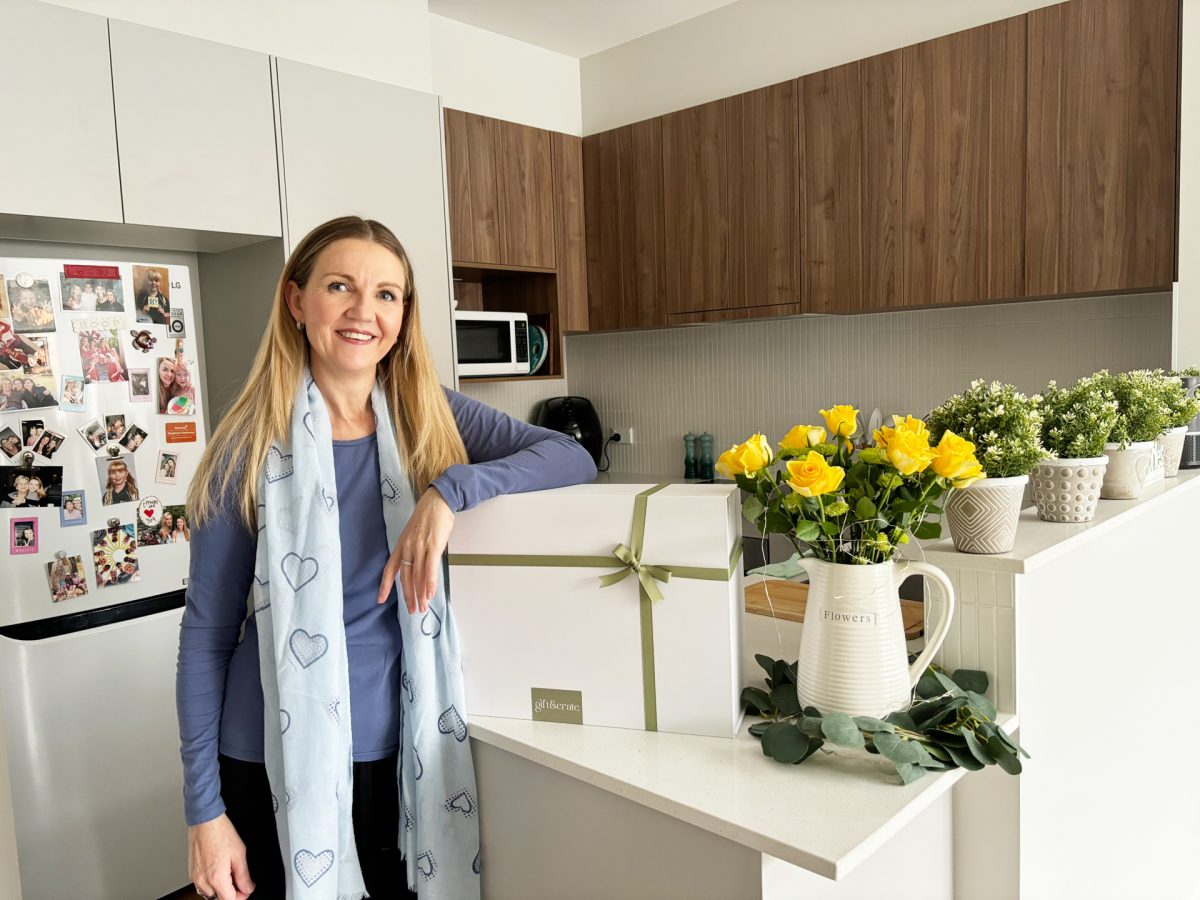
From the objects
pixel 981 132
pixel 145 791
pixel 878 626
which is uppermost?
pixel 981 132

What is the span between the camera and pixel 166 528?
2.39 m

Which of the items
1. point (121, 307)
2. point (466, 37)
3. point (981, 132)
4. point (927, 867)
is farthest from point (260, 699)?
point (466, 37)

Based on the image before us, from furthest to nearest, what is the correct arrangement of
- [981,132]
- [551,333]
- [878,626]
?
[551,333] < [981,132] < [878,626]

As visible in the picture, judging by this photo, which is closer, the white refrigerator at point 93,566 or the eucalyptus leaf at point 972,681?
the eucalyptus leaf at point 972,681

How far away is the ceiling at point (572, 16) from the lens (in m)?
3.50

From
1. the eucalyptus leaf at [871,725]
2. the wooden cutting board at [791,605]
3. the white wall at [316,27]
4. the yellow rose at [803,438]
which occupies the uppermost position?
the white wall at [316,27]

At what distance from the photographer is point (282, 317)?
1247 mm

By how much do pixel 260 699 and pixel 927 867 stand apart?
0.91 metres

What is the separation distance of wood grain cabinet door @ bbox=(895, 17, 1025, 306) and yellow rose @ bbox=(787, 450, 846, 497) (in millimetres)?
2149

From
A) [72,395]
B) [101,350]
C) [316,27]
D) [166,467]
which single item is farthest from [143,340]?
[316,27]

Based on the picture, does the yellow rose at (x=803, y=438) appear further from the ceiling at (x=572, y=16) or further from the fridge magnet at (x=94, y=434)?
the ceiling at (x=572, y=16)

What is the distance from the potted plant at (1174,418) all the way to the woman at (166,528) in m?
2.32

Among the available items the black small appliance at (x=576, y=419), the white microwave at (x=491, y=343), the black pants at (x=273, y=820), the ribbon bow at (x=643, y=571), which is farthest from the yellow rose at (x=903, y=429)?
the black small appliance at (x=576, y=419)

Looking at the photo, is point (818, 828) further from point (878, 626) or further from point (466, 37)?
point (466, 37)
